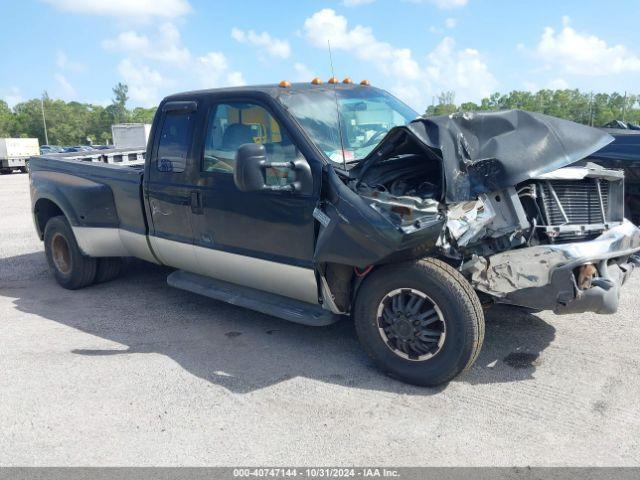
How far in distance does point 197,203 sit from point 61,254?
2.52 m

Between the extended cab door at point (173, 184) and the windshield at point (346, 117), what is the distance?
1072 mm

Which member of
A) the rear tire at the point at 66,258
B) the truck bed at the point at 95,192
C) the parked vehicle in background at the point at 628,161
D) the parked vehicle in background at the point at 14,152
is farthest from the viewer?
the parked vehicle in background at the point at 14,152

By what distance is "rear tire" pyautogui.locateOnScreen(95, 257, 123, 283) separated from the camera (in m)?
6.37

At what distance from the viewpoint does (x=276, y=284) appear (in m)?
4.51

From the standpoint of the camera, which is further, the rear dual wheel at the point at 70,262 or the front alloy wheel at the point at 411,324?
the rear dual wheel at the point at 70,262

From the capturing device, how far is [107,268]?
645 centimetres

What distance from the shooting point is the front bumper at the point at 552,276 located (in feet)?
11.5

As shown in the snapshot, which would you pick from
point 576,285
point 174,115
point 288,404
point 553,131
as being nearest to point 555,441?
point 576,285

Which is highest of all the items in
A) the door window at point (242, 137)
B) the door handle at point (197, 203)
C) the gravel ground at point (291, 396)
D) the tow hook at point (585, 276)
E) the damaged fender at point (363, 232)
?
the door window at point (242, 137)

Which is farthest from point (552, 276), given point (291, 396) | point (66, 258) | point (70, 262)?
point (66, 258)

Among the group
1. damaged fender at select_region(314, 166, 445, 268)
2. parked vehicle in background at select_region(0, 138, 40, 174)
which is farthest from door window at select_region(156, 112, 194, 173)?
parked vehicle in background at select_region(0, 138, 40, 174)

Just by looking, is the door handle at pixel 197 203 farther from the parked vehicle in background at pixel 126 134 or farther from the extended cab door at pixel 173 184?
the parked vehicle in background at pixel 126 134

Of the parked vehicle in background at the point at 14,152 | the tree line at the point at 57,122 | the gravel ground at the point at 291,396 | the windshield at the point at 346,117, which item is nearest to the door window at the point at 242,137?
the windshield at the point at 346,117

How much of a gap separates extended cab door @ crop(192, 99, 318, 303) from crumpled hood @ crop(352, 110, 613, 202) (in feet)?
1.97
